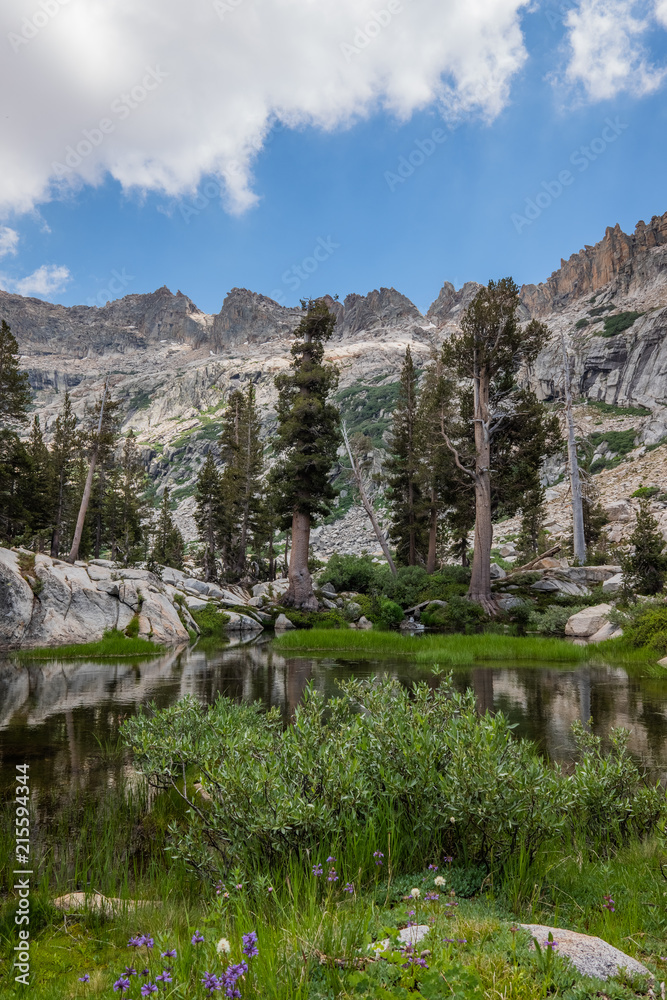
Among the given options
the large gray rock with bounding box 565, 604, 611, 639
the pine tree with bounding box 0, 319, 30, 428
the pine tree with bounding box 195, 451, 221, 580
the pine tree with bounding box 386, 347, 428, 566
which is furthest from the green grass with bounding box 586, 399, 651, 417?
the pine tree with bounding box 0, 319, 30, 428

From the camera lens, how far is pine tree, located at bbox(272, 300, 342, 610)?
28312 millimetres

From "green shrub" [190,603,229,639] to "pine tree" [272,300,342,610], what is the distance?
3.80 m

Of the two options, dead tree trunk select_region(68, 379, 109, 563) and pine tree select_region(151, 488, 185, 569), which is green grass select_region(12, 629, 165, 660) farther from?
pine tree select_region(151, 488, 185, 569)

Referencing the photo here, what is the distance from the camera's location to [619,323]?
10031 cm

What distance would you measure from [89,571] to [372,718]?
24.6 m

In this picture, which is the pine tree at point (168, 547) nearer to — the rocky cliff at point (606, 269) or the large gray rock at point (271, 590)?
the large gray rock at point (271, 590)

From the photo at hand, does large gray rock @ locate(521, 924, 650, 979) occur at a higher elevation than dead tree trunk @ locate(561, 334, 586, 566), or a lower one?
lower

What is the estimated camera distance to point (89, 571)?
25.2 meters

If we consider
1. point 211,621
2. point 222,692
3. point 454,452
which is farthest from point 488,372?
point 222,692

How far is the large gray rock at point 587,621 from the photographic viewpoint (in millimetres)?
20391

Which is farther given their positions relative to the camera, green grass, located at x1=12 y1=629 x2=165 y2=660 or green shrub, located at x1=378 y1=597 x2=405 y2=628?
green shrub, located at x1=378 y1=597 x2=405 y2=628

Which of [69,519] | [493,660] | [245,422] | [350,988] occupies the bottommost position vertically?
[493,660]

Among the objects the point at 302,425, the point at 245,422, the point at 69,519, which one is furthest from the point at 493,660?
the point at 69,519

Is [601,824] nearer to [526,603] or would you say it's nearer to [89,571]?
[526,603]
